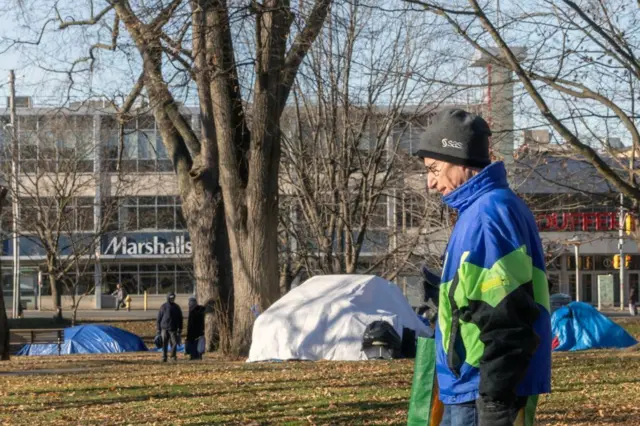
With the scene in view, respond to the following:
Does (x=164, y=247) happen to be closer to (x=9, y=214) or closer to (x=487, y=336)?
(x=9, y=214)

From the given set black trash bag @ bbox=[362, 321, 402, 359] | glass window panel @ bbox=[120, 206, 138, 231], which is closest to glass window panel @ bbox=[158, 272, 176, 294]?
glass window panel @ bbox=[120, 206, 138, 231]

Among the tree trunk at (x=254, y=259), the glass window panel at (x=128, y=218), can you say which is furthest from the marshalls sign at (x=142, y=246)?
the tree trunk at (x=254, y=259)

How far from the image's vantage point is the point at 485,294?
352 cm

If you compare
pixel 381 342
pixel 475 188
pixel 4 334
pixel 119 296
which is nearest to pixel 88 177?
pixel 119 296

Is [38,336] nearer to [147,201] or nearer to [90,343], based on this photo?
[90,343]

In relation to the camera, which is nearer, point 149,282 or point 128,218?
point 128,218

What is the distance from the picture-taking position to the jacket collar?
3748 mm

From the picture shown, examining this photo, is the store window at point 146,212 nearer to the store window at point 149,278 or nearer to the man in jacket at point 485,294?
the store window at point 149,278

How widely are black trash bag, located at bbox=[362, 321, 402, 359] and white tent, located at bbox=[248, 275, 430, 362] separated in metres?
0.27

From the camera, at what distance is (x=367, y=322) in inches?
821

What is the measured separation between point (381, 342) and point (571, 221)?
1384 cm

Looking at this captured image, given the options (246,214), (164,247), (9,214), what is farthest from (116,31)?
(164,247)

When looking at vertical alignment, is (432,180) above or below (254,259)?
above

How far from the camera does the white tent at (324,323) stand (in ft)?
68.3
